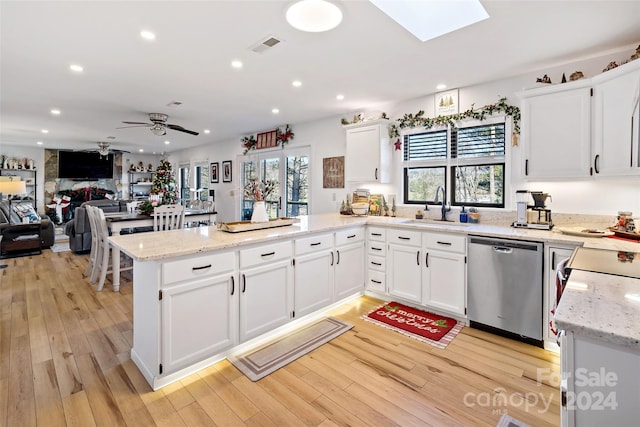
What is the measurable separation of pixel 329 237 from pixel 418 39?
191cm

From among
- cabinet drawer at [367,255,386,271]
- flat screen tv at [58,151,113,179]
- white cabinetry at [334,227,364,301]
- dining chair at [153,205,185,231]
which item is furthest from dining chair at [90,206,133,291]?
flat screen tv at [58,151,113,179]

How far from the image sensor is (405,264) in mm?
3369

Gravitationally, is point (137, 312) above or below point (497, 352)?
above

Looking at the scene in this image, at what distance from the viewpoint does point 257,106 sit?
446cm

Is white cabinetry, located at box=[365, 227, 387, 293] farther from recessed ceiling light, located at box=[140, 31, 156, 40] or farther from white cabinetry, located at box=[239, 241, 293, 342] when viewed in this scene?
recessed ceiling light, located at box=[140, 31, 156, 40]

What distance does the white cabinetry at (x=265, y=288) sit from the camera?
245cm

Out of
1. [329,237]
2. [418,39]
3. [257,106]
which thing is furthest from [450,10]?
[257,106]

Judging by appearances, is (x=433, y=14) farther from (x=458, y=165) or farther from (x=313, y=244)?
(x=313, y=244)

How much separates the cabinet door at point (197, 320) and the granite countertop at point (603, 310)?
6.55 feet

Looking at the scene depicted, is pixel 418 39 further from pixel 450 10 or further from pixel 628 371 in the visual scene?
pixel 628 371

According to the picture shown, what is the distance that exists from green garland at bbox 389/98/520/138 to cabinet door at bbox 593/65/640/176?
730 millimetres

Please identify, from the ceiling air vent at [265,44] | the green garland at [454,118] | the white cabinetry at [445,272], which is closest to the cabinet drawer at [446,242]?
the white cabinetry at [445,272]

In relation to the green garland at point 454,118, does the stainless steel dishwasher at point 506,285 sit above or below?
below

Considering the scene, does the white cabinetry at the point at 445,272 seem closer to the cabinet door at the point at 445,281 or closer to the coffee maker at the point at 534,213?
the cabinet door at the point at 445,281
